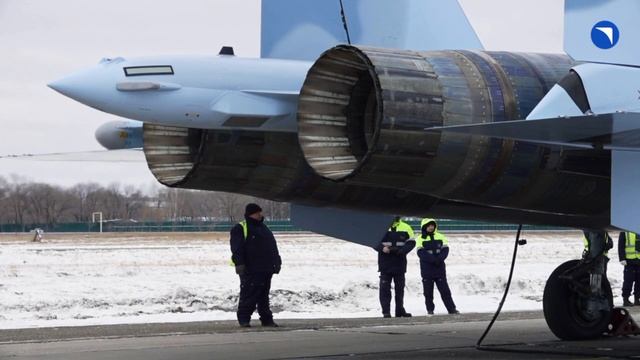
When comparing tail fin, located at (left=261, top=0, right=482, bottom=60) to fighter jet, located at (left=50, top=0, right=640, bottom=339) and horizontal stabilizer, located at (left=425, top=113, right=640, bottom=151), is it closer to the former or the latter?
fighter jet, located at (left=50, top=0, right=640, bottom=339)

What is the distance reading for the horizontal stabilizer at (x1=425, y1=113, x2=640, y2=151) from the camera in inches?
304

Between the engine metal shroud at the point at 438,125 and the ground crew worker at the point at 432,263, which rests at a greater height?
the engine metal shroud at the point at 438,125

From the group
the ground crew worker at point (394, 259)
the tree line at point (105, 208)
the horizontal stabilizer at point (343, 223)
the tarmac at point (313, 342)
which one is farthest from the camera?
the tree line at point (105, 208)

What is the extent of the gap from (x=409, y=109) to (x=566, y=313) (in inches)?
172

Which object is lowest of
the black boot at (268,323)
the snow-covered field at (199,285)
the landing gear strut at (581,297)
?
the snow-covered field at (199,285)

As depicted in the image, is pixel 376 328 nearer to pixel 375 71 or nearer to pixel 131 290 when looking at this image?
pixel 375 71

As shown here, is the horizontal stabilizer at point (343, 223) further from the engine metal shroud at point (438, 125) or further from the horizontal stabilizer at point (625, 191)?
the horizontal stabilizer at point (625, 191)

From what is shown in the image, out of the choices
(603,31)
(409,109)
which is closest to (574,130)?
(603,31)

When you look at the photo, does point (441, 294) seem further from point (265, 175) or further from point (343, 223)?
point (265, 175)

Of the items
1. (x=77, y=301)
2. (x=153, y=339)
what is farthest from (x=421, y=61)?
(x=77, y=301)

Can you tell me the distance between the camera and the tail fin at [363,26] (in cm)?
955

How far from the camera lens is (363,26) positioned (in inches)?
385

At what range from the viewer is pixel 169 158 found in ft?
31.2

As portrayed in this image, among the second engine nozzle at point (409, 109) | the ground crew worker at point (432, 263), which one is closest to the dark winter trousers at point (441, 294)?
the ground crew worker at point (432, 263)
